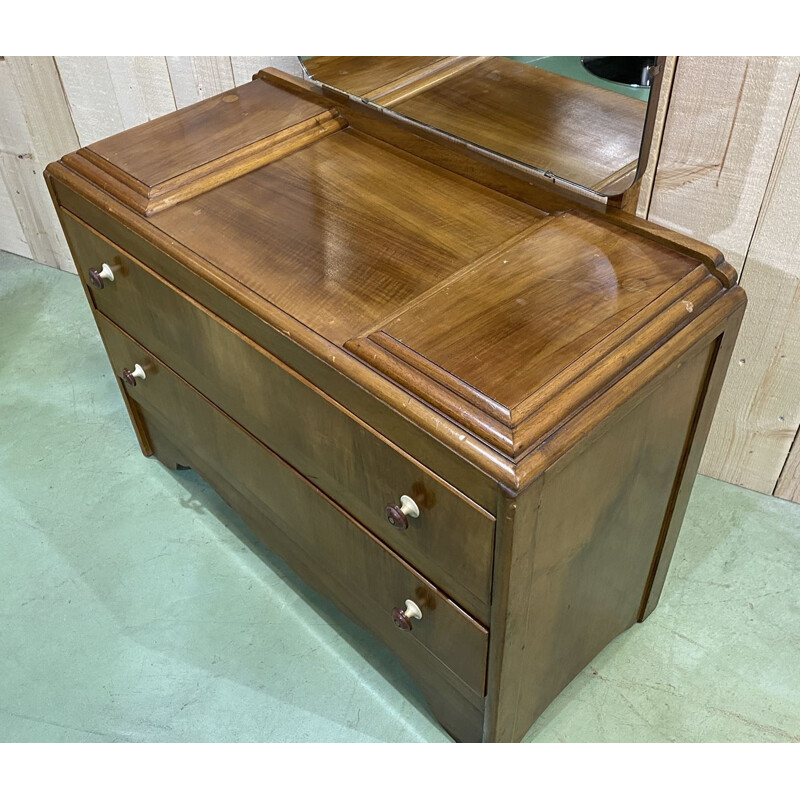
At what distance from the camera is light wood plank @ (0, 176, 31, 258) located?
2.53 m

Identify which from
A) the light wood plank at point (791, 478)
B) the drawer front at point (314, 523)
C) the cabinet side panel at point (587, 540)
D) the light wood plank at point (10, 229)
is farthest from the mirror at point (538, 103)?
the light wood plank at point (10, 229)

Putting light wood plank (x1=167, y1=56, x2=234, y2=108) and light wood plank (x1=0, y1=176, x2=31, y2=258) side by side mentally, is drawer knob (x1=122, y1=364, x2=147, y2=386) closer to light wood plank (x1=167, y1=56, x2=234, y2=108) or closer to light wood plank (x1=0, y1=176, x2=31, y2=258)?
light wood plank (x1=167, y1=56, x2=234, y2=108)

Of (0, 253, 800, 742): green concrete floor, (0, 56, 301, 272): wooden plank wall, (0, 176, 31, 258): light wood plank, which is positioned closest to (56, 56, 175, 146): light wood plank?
(0, 56, 301, 272): wooden plank wall

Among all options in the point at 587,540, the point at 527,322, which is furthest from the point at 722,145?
the point at 587,540

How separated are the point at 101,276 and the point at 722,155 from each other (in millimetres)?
1108

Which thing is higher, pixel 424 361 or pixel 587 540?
pixel 424 361

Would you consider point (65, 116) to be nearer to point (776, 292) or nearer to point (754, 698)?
point (776, 292)

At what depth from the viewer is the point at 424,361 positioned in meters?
1.04

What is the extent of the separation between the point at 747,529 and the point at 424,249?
0.99 m

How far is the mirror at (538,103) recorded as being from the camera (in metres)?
1.23

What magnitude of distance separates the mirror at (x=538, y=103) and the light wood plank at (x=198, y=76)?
48 centimetres

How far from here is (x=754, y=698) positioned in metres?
1.49

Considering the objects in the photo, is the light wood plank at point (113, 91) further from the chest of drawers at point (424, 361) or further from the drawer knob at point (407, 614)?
the drawer knob at point (407, 614)

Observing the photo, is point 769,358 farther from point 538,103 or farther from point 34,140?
point 34,140
